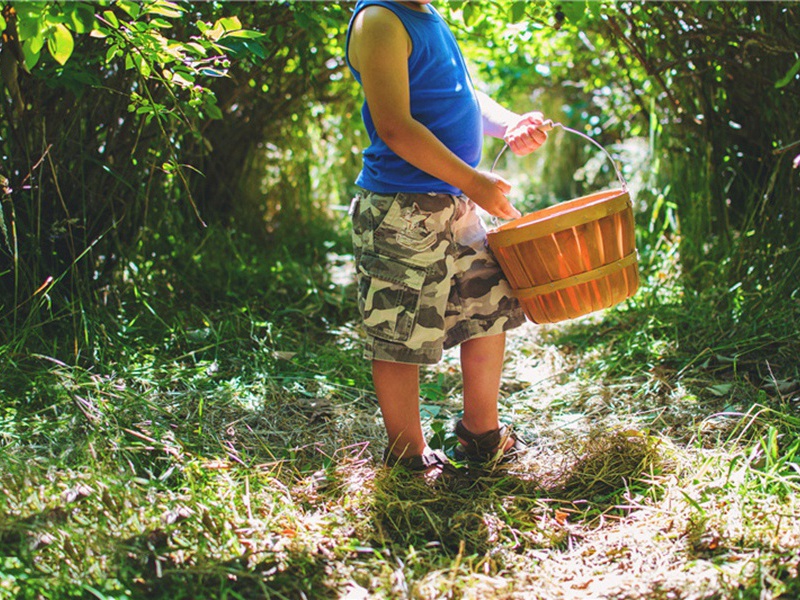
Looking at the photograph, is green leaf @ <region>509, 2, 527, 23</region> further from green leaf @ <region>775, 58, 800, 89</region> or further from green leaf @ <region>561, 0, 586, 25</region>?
green leaf @ <region>775, 58, 800, 89</region>

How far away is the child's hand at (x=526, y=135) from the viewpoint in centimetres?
186

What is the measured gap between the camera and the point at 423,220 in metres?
1.81

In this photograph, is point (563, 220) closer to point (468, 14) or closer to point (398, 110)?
point (398, 110)

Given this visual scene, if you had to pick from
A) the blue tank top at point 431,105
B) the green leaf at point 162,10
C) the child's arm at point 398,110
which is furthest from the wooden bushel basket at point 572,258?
the green leaf at point 162,10

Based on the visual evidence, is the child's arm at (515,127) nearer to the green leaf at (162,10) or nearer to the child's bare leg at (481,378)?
the child's bare leg at (481,378)

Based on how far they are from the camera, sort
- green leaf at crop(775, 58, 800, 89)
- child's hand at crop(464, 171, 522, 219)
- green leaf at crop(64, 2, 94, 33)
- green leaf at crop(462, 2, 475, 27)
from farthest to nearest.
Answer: green leaf at crop(462, 2, 475, 27), green leaf at crop(775, 58, 800, 89), child's hand at crop(464, 171, 522, 219), green leaf at crop(64, 2, 94, 33)

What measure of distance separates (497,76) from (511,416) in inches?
103

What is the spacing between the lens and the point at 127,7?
5.62ft

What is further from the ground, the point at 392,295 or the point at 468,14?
the point at 468,14

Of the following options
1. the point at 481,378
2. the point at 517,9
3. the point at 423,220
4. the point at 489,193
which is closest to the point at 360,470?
the point at 481,378

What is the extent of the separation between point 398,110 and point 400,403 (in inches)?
28.0

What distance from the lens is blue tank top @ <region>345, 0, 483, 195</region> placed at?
1732 mm

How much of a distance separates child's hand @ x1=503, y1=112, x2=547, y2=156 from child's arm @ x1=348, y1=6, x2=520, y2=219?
213mm

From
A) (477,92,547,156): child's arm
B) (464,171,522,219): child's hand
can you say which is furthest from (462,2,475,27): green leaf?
(464,171,522,219): child's hand
